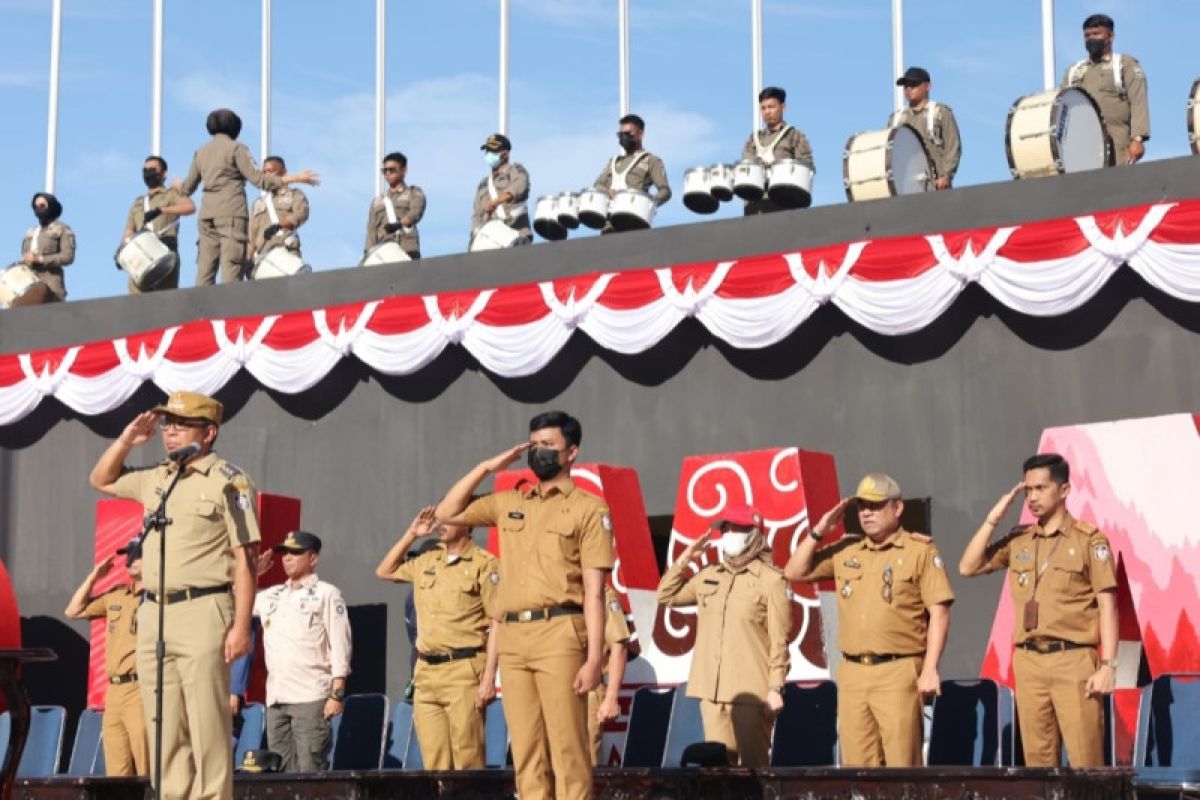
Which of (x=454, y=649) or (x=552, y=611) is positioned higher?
(x=552, y=611)

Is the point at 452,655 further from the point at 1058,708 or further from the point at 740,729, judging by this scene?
the point at 1058,708

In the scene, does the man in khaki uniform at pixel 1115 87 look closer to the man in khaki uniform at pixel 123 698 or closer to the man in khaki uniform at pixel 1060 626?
the man in khaki uniform at pixel 1060 626

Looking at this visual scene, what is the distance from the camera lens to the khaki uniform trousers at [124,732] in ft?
37.7

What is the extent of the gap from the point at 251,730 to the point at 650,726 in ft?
9.68

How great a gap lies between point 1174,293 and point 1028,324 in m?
1.08

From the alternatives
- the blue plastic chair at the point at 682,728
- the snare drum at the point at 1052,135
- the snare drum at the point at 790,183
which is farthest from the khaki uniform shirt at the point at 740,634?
the snare drum at the point at 790,183

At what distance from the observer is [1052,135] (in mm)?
12328

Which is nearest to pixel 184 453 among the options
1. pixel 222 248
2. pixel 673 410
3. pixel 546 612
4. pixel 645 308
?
pixel 546 612

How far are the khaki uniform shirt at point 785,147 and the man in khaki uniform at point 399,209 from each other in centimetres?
292

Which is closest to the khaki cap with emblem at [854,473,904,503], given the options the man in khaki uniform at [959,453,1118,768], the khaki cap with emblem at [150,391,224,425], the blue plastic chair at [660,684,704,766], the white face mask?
the man in khaki uniform at [959,453,1118,768]

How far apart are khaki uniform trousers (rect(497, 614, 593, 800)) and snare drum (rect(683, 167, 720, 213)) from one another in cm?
698

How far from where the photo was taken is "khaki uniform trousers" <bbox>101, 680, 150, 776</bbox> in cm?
1150

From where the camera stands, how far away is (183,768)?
24.0 feet

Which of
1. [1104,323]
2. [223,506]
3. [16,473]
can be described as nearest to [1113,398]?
[1104,323]
